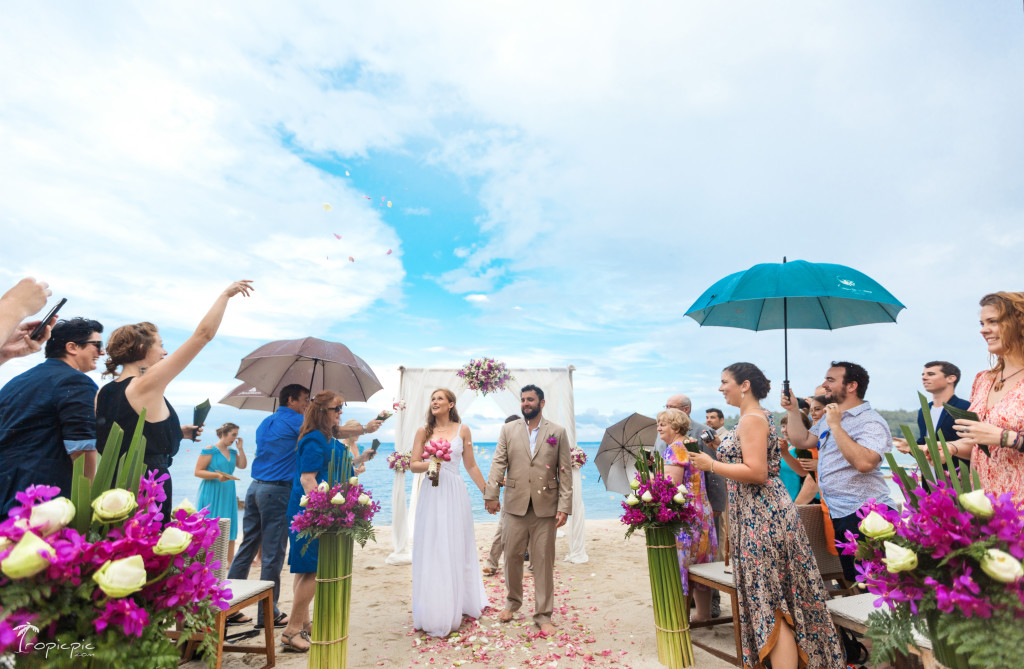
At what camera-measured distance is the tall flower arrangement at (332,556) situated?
390cm

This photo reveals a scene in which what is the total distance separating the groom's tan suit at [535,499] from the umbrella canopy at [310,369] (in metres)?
1.93

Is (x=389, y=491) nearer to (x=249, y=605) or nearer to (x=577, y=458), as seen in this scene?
(x=577, y=458)

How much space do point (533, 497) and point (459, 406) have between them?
4552 mm

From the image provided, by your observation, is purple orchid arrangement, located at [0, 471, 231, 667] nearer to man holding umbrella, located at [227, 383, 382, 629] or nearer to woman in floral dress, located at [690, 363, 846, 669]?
woman in floral dress, located at [690, 363, 846, 669]

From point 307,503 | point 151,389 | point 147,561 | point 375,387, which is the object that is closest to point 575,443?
point 375,387

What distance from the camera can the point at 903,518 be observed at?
6.06 feet

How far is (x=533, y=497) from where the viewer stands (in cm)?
539

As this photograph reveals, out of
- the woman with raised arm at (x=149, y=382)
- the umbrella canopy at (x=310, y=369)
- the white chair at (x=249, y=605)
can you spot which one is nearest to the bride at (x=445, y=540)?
the umbrella canopy at (x=310, y=369)

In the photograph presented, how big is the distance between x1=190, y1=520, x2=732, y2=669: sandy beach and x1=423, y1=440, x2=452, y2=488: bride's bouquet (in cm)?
144

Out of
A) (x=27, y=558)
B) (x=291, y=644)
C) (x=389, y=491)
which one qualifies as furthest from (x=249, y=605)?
(x=389, y=491)

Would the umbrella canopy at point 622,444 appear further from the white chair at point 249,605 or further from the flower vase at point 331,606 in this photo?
the white chair at point 249,605

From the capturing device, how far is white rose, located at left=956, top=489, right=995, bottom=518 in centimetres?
158

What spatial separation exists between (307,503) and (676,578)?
109 inches

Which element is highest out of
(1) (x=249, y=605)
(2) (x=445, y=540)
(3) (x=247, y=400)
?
(3) (x=247, y=400)
